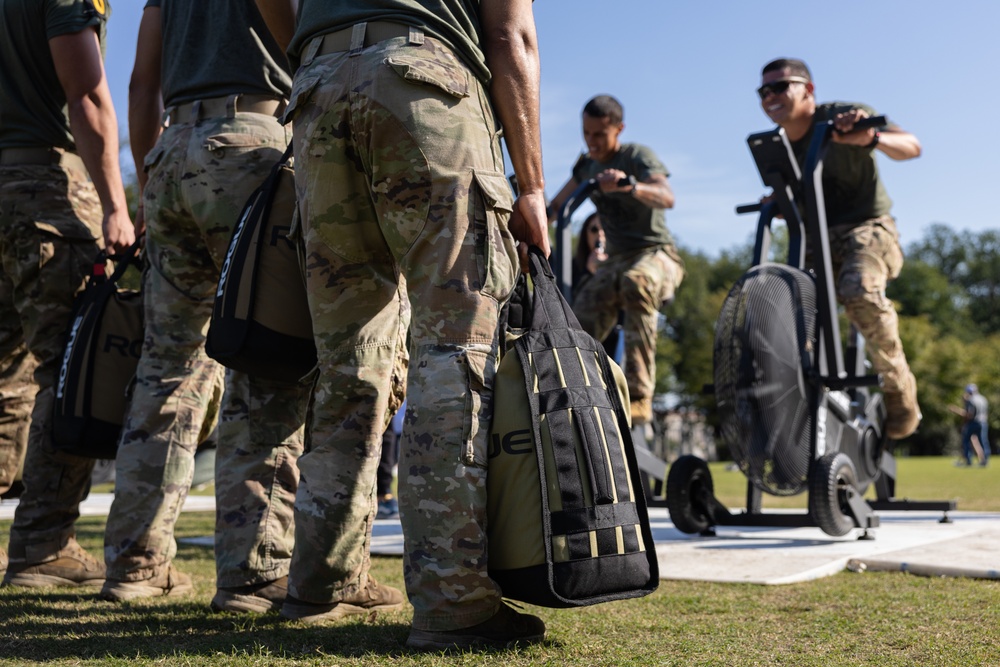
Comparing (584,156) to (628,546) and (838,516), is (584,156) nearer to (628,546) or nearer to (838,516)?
(838,516)

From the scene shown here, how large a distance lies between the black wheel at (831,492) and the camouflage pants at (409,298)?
2551 millimetres

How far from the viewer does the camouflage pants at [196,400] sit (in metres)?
2.97

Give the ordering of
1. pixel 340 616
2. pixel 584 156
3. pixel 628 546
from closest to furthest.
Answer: pixel 628 546
pixel 340 616
pixel 584 156

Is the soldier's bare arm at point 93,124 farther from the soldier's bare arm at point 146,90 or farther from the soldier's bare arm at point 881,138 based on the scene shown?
the soldier's bare arm at point 881,138

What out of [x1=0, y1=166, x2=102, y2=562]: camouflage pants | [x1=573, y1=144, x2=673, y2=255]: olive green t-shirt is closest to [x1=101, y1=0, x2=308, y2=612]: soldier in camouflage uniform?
[x1=0, y1=166, x2=102, y2=562]: camouflage pants

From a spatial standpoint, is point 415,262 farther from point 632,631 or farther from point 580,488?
point 632,631

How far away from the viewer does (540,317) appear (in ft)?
7.78

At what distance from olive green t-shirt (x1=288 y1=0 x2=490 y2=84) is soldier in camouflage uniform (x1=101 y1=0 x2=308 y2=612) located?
757 mm

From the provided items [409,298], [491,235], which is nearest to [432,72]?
[491,235]

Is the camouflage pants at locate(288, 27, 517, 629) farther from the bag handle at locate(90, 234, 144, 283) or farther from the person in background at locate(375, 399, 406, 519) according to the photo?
the person in background at locate(375, 399, 406, 519)

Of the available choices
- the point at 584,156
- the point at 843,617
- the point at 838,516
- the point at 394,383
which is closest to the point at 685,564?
the point at 838,516

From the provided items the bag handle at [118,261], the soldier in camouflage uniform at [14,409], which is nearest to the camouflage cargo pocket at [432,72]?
the bag handle at [118,261]

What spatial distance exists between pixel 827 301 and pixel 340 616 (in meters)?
3.42

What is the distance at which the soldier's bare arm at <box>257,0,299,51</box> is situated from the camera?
2.91 metres
